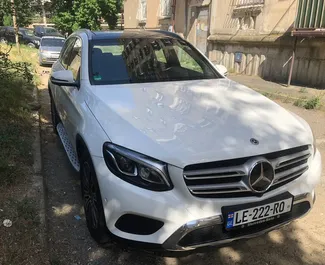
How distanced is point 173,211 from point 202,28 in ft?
46.5

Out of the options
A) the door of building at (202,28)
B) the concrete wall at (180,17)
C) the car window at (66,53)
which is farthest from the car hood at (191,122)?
the concrete wall at (180,17)

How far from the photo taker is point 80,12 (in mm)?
27328

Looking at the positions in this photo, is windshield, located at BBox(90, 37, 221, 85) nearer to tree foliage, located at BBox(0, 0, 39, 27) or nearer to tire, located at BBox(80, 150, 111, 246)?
tire, located at BBox(80, 150, 111, 246)

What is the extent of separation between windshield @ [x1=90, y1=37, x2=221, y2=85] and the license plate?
1.78m

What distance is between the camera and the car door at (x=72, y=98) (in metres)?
3.35

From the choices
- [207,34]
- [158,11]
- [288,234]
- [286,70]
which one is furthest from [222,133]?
[158,11]

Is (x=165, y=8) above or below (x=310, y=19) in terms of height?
above

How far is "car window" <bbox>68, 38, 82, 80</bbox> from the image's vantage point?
3.83 metres

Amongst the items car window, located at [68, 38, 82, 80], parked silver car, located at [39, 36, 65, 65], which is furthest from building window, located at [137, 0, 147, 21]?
car window, located at [68, 38, 82, 80]

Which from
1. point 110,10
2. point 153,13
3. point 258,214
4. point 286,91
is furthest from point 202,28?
point 110,10

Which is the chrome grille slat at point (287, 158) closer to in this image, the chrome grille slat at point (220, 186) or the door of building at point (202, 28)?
the chrome grille slat at point (220, 186)

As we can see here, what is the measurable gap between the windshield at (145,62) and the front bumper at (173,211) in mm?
1449

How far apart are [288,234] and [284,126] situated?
1005 mm

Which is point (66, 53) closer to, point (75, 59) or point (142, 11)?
point (75, 59)
